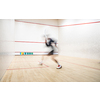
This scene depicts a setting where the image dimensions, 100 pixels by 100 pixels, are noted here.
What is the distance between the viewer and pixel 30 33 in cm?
793

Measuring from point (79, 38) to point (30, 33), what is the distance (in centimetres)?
379

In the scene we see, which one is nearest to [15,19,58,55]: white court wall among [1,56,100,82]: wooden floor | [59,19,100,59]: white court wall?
[59,19,100,59]: white court wall

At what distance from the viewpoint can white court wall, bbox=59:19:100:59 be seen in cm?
562

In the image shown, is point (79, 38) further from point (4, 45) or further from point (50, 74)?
point (4, 45)

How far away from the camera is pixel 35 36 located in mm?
8109

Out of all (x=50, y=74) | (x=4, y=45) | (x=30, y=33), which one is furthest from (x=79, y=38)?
(x=4, y=45)

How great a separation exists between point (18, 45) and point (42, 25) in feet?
8.45

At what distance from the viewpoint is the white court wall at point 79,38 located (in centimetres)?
562

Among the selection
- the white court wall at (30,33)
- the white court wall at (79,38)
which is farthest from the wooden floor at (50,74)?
the white court wall at (30,33)

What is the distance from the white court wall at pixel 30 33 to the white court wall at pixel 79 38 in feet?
4.14

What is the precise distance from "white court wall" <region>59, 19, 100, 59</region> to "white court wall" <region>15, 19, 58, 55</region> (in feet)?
A: 4.14

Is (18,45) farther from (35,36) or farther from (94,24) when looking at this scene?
(94,24)

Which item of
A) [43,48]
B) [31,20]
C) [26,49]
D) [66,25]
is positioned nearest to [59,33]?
[66,25]

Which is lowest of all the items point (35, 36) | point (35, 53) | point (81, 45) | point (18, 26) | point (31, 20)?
point (35, 53)
